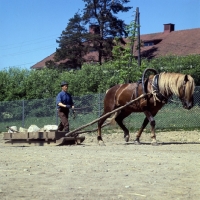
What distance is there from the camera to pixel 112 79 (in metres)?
31.5

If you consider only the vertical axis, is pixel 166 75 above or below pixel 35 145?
above

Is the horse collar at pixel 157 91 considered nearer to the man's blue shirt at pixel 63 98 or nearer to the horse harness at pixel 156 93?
the horse harness at pixel 156 93

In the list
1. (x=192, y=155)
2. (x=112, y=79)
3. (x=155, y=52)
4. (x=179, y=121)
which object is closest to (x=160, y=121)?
(x=179, y=121)

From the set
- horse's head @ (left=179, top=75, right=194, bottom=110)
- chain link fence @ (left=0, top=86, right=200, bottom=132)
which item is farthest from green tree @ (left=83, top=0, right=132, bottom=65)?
horse's head @ (left=179, top=75, right=194, bottom=110)

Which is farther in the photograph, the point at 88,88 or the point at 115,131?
the point at 88,88

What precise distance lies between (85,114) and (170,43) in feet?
108

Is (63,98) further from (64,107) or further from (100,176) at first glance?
(100,176)

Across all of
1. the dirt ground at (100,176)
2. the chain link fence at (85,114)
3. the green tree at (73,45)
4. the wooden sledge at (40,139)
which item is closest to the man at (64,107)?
the wooden sledge at (40,139)

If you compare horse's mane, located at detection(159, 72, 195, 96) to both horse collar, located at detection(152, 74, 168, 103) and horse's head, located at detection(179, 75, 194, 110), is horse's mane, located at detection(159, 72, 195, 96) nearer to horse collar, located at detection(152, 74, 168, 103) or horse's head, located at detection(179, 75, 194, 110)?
horse's head, located at detection(179, 75, 194, 110)

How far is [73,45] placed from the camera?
5825cm

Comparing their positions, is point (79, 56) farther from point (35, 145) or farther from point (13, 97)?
point (35, 145)

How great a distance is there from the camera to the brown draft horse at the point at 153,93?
15.8 meters

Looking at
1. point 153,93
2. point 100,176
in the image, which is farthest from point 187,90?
point 100,176

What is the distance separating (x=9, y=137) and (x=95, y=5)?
139 feet
